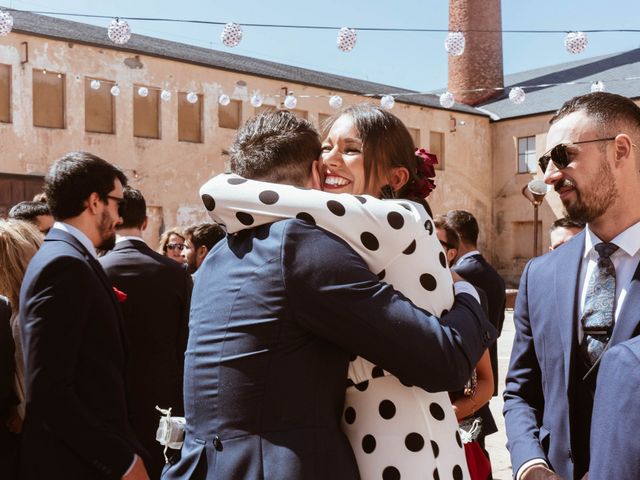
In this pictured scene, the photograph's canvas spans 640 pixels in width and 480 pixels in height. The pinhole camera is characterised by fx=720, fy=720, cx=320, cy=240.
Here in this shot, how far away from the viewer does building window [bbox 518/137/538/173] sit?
31.2 m

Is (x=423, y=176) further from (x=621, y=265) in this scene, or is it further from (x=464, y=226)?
(x=464, y=226)

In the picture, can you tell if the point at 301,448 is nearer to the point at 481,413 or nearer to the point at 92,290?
the point at 92,290

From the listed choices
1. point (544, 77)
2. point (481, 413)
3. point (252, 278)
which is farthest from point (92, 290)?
point (544, 77)

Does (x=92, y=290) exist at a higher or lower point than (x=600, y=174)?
lower

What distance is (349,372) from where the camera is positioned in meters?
1.90

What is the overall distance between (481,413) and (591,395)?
1.83 metres

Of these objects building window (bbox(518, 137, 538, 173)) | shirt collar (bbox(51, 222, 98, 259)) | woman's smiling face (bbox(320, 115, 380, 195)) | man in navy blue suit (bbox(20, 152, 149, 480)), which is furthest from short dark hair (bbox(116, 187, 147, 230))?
building window (bbox(518, 137, 538, 173))

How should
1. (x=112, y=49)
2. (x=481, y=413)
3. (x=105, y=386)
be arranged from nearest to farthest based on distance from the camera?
1. (x=105, y=386)
2. (x=481, y=413)
3. (x=112, y=49)

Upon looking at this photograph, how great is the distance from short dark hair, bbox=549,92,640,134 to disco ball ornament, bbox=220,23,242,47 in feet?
33.7

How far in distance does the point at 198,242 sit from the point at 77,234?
332 cm

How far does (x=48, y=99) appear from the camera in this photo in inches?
801

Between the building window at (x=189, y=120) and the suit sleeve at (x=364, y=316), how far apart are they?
2213cm

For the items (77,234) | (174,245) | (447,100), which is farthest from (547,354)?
(447,100)

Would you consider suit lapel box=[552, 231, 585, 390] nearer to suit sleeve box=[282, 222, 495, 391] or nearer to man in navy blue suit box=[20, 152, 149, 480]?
suit sleeve box=[282, 222, 495, 391]
